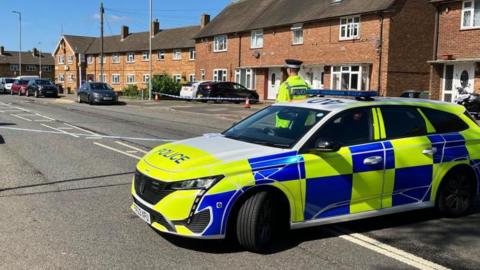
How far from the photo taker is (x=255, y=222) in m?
4.88

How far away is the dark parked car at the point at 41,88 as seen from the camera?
137 feet

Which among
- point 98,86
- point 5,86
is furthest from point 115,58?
point 98,86

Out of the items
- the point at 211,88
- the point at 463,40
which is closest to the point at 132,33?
the point at 211,88

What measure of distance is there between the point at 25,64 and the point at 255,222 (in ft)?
355

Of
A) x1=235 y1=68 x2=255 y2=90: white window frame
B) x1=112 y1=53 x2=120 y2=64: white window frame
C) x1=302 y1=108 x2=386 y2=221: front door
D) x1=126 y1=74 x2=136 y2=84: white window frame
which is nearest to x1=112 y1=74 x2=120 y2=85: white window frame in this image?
x1=112 y1=53 x2=120 y2=64: white window frame

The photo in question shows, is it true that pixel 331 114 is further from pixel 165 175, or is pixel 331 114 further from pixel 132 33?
pixel 132 33

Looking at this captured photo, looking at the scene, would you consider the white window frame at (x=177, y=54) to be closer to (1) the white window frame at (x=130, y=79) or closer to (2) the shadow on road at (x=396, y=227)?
(1) the white window frame at (x=130, y=79)

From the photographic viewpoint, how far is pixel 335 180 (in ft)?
17.5

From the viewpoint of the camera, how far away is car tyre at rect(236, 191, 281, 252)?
16.0 ft

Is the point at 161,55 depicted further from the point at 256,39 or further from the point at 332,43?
the point at 332,43

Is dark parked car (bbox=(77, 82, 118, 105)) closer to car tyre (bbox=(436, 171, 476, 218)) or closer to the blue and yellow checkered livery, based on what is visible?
the blue and yellow checkered livery

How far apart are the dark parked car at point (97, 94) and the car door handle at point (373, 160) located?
28767 mm

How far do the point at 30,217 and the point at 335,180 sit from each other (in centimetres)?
347

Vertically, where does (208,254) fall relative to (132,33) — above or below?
below
